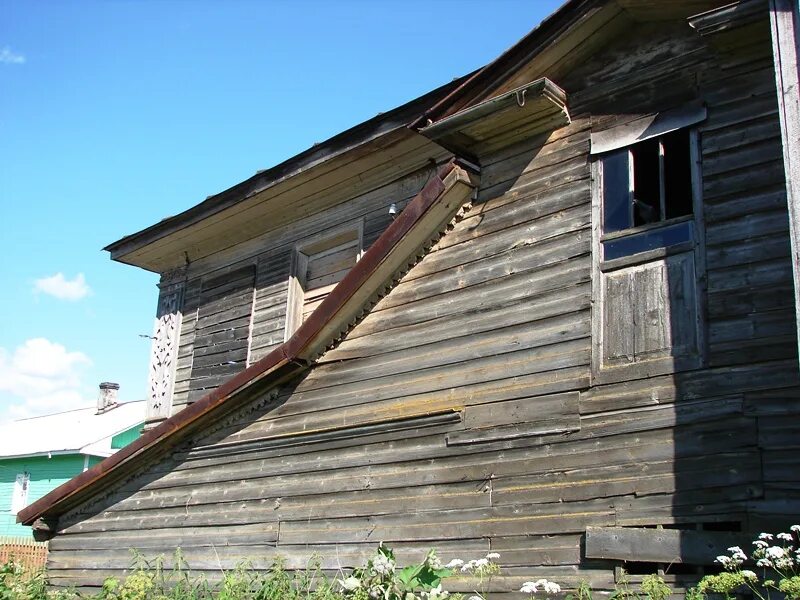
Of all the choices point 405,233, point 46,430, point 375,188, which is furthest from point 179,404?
point 46,430

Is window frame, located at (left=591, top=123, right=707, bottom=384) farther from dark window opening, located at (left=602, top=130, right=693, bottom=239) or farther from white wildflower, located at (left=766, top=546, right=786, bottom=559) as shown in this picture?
white wildflower, located at (left=766, top=546, right=786, bottom=559)

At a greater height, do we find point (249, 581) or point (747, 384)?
point (747, 384)

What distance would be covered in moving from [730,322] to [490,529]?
253 centimetres

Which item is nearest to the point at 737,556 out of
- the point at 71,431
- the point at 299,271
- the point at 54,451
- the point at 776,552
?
the point at 776,552

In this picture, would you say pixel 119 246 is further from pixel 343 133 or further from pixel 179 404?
pixel 343 133

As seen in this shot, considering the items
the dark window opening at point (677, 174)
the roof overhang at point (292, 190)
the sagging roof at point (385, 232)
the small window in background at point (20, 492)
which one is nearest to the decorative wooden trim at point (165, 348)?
the roof overhang at point (292, 190)

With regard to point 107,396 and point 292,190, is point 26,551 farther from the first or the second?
point 107,396

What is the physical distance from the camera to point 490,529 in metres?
7.38

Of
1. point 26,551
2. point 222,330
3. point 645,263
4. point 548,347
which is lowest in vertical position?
point 26,551

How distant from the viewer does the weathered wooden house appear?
6.37 metres

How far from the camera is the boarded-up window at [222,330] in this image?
13.0 meters

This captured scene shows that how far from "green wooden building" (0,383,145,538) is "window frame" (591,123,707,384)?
26.3 meters

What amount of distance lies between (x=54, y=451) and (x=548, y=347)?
27.3 meters

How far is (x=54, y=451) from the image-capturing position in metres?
31.0
